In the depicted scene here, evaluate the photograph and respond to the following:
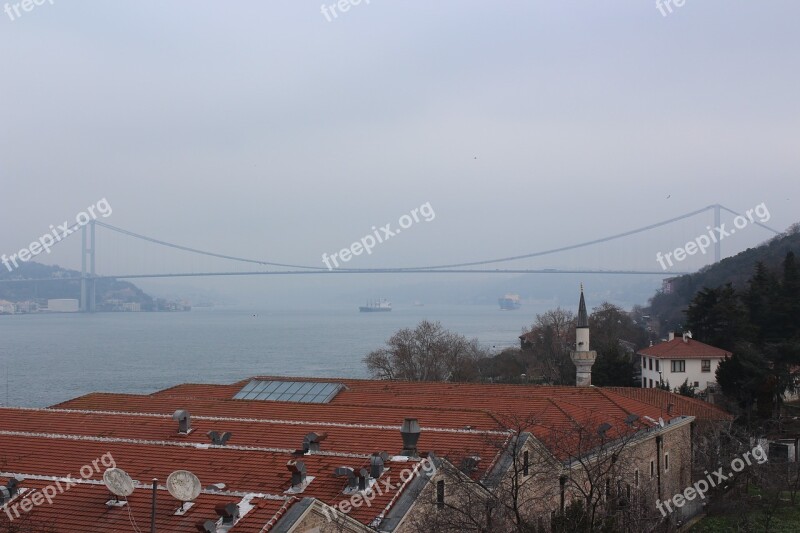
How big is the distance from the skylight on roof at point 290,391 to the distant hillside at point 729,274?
3654 cm

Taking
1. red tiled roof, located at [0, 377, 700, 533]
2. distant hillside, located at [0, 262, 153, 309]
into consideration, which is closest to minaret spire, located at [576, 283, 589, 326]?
red tiled roof, located at [0, 377, 700, 533]

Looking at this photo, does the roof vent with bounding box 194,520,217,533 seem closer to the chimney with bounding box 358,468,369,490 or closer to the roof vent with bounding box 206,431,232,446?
the chimney with bounding box 358,468,369,490

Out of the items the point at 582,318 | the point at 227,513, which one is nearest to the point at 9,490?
the point at 227,513

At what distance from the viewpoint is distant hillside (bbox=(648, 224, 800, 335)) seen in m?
61.9

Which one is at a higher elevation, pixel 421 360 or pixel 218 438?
pixel 218 438

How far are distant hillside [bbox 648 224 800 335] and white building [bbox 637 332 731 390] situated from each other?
17420 millimetres

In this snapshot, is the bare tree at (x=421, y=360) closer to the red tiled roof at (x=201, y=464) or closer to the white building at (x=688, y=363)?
the white building at (x=688, y=363)

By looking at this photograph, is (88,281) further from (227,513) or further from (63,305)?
(227,513)

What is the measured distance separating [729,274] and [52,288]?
12577 centimetres

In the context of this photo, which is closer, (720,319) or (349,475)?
(349,475)

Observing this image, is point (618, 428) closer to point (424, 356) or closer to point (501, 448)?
point (501, 448)

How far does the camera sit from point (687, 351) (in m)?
37.2

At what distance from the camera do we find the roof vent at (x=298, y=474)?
1166 centimetres

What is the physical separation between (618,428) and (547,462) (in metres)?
6.68
